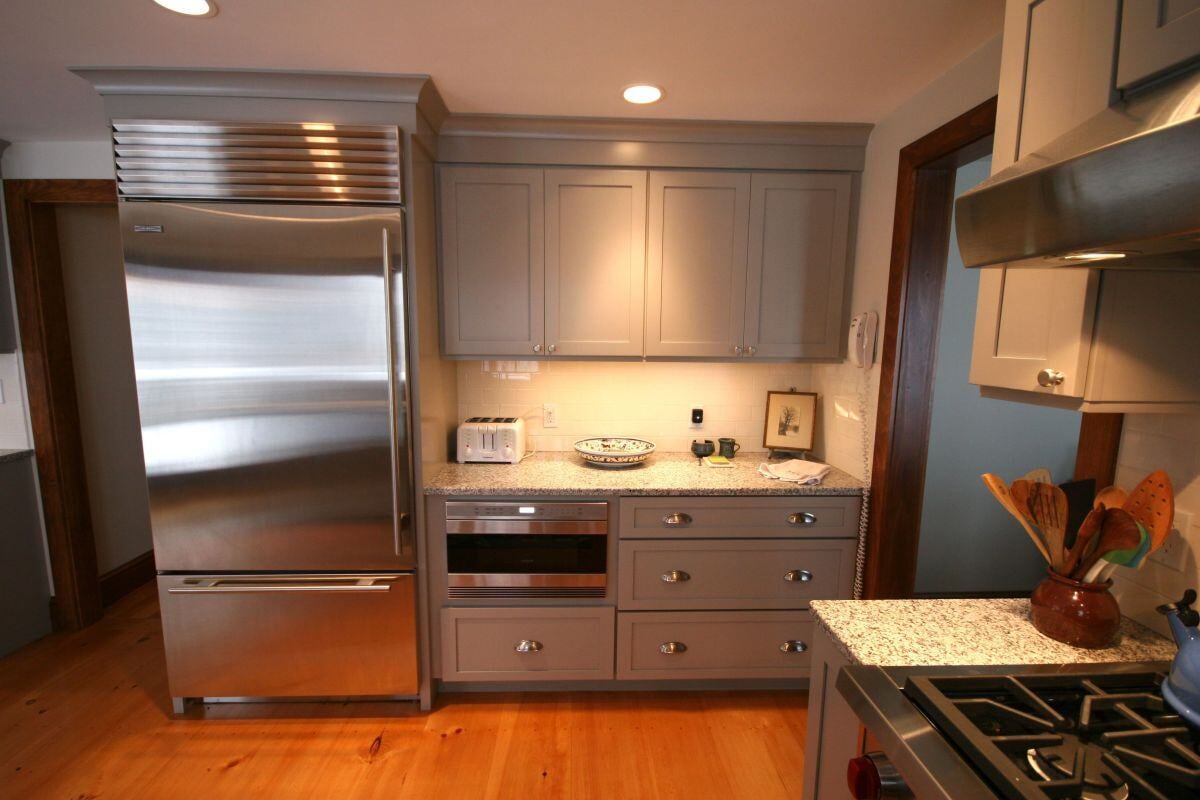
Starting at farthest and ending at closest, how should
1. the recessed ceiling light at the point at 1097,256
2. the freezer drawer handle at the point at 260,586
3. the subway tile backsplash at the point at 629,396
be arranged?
the subway tile backsplash at the point at 629,396, the freezer drawer handle at the point at 260,586, the recessed ceiling light at the point at 1097,256

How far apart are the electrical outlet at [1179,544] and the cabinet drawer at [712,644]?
1.23 metres

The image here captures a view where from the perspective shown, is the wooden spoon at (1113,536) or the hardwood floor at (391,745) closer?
the wooden spoon at (1113,536)

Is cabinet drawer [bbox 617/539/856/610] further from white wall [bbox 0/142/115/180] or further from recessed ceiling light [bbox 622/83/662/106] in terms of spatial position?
white wall [bbox 0/142/115/180]

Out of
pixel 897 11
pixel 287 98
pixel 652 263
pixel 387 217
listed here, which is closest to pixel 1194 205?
pixel 897 11

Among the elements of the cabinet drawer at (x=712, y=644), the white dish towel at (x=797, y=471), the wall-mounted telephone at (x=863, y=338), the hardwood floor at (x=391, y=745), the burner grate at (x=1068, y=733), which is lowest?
the hardwood floor at (x=391, y=745)

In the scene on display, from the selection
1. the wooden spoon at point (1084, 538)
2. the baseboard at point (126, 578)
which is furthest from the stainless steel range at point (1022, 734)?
the baseboard at point (126, 578)

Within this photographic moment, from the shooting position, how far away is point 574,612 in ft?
6.71

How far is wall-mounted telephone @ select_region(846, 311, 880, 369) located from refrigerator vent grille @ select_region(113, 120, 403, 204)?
1909mm

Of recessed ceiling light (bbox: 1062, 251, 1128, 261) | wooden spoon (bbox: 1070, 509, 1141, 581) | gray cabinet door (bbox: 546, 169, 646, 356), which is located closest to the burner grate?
wooden spoon (bbox: 1070, 509, 1141, 581)

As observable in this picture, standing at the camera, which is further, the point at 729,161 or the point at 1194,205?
the point at 729,161

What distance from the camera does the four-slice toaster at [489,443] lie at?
2287 mm

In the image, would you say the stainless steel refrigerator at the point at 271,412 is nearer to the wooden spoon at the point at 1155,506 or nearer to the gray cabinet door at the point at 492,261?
the gray cabinet door at the point at 492,261

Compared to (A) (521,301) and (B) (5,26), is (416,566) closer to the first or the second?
(A) (521,301)

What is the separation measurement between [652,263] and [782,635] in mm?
1686
